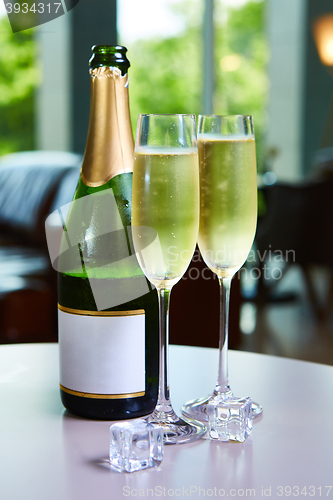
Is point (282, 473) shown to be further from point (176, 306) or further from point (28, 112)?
point (28, 112)

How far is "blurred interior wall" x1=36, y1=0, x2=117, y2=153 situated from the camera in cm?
484

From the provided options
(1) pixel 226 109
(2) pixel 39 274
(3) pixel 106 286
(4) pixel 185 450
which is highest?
(1) pixel 226 109

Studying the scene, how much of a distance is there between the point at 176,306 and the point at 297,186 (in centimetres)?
185

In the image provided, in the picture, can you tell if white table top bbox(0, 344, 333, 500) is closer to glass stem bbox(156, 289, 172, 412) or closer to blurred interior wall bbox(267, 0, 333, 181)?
glass stem bbox(156, 289, 172, 412)

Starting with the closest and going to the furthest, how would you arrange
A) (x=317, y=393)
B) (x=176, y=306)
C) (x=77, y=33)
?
(x=317, y=393)
(x=176, y=306)
(x=77, y=33)

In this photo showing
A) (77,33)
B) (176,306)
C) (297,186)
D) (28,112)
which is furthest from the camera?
(28,112)

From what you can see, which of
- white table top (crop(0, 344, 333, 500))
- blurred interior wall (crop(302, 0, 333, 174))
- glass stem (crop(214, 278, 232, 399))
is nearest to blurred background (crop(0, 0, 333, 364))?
blurred interior wall (crop(302, 0, 333, 174))

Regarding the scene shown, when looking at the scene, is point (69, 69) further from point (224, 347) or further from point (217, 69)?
point (224, 347)

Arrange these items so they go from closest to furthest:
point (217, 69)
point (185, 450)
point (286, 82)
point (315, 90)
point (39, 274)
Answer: point (185, 450), point (39, 274), point (315, 90), point (286, 82), point (217, 69)

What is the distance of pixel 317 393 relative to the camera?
732 millimetres

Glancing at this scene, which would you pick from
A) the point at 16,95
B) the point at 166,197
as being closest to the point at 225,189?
the point at 166,197

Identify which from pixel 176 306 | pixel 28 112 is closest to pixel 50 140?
pixel 28 112

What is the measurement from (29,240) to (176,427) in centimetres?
251

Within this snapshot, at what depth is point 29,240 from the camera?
3.00 meters
